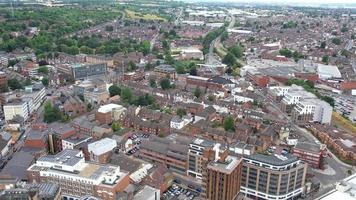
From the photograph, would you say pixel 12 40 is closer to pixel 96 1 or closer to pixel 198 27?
pixel 198 27

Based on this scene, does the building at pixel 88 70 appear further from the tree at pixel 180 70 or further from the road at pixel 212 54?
the road at pixel 212 54

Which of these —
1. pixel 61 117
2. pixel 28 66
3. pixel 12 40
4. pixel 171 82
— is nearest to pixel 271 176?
pixel 61 117

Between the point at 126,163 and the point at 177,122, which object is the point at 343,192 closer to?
the point at 126,163

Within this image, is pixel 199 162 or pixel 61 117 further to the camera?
pixel 61 117

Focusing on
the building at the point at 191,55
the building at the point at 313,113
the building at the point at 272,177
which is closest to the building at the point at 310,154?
A: the building at the point at 272,177

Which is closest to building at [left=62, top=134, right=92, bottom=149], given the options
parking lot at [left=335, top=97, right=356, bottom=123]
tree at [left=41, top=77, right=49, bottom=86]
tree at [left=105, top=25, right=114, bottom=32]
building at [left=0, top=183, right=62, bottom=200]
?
building at [left=0, top=183, right=62, bottom=200]

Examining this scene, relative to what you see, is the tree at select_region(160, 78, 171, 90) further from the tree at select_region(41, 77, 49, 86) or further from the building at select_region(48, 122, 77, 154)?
the building at select_region(48, 122, 77, 154)
